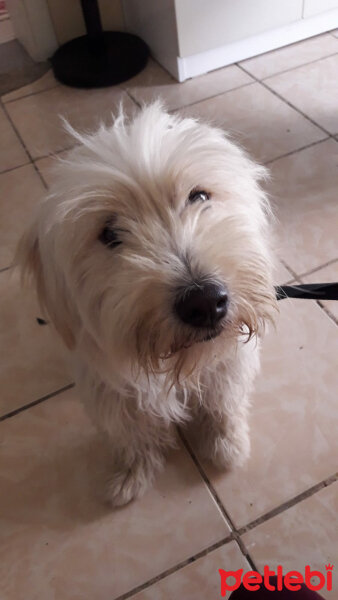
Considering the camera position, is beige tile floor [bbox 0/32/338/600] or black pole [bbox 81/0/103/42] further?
black pole [bbox 81/0/103/42]

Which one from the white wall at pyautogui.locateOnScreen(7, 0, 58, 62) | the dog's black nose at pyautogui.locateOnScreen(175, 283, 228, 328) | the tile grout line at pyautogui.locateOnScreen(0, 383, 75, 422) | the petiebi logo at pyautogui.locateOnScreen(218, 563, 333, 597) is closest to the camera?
the dog's black nose at pyautogui.locateOnScreen(175, 283, 228, 328)

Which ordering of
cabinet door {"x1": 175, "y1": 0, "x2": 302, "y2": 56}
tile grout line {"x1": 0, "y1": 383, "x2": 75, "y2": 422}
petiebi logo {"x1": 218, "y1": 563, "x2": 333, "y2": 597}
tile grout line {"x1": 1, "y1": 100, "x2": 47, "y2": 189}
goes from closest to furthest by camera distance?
petiebi logo {"x1": 218, "y1": 563, "x2": 333, "y2": 597} < tile grout line {"x1": 0, "y1": 383, "x2": 75, "y2": 422} < tile grout line {"x1": 1, "y1": 100, "x2": 47, "y2": 189} < cabinet door {"x1": 175, "y1": 0, "x2": 302, "y2": 56}

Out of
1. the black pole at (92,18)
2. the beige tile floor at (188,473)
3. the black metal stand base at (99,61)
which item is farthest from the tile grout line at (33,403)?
the black pole at (92,18)

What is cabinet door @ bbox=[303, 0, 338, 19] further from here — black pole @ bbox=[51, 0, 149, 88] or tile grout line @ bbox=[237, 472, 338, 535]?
tile grout line @ bbox=[237, 472, 338, 535]

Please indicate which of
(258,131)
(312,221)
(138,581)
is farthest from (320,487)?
(258,131)

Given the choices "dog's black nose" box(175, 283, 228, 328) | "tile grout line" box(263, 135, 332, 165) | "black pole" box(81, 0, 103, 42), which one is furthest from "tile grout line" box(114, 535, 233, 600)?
"black pole" box(81, 0, 103, 42)

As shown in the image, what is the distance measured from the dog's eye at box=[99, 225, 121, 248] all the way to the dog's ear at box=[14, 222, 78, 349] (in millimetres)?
109

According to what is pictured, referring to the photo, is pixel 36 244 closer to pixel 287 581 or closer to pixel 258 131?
pixel 287 581

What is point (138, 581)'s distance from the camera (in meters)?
1.15

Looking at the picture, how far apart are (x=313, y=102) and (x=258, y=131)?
29cm

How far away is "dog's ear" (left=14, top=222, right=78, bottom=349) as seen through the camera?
980 millimetres

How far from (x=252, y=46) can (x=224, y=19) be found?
8.5 inches

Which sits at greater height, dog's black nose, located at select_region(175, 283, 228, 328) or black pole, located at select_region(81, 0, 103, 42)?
dog's black nose, located at select_region(175, 283, 228, 328)

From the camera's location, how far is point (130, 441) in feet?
4.04
